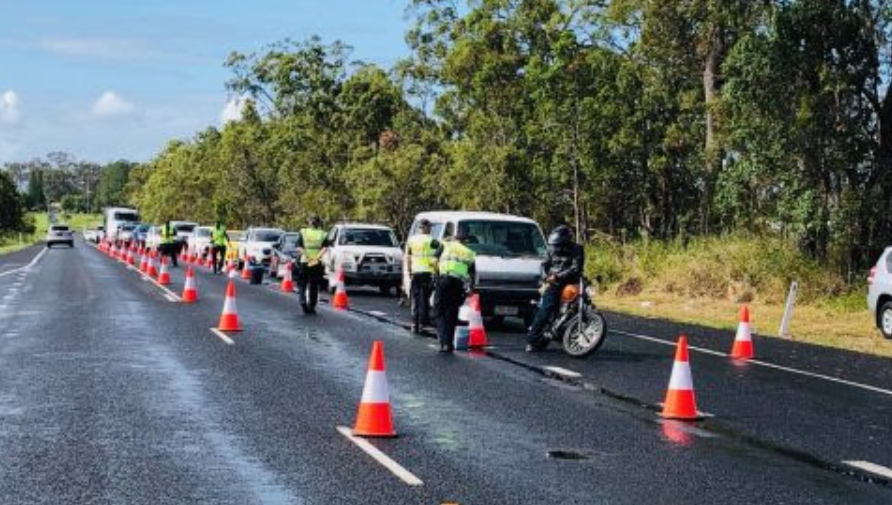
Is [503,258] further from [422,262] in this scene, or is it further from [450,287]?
[450,287]

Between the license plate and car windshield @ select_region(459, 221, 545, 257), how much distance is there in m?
1.00

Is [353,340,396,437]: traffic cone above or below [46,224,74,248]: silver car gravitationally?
below

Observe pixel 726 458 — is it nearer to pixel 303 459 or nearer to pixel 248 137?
pixel 303 459

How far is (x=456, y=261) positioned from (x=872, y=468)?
831 centimetres

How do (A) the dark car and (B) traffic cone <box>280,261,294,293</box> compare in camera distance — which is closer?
(B) traffic cone <box>280,261,294,293</box>

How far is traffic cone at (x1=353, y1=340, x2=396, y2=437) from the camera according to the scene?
9.64 meters

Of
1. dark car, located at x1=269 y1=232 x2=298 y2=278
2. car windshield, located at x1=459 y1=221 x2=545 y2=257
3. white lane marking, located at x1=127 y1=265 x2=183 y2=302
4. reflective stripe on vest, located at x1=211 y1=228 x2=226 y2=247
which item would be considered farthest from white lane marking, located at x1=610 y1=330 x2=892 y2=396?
reflective stripe on vest, located at x1=211 y1=228 x2=226 y2=247

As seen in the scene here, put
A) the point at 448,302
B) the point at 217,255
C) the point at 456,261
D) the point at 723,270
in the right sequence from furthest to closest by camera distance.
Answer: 1. the point at 217,255
2. the point at 723,270
3. the point at 456,261
4. the point at 448,302

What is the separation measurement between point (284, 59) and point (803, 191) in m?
48.6

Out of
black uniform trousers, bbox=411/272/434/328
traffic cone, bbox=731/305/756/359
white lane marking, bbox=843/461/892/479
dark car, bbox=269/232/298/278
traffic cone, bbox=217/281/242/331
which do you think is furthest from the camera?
dark car, bbox=269/232/298/278

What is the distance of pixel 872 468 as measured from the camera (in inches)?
350

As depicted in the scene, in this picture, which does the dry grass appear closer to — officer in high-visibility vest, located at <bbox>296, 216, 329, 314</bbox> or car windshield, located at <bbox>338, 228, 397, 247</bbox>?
car windshield, located at <bbox>338, 228, 397, 247</bbox>

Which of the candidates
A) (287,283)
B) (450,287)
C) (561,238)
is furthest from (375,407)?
(287,283)

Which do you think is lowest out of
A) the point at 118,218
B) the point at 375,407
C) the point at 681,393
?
the point at 375,407
